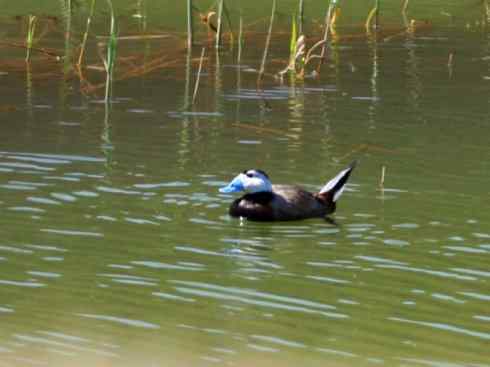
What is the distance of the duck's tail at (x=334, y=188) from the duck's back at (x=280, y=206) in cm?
5

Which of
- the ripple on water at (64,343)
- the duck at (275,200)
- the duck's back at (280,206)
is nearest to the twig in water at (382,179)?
the duck at (275,200)

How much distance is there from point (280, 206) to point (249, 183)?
Result: 0.99ft

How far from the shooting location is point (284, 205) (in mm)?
11461

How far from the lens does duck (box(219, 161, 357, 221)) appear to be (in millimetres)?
11461

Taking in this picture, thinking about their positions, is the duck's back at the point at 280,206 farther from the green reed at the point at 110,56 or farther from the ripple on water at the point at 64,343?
the ripple on water at the point at 64,343

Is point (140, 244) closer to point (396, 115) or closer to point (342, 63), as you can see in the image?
point (396, 115)

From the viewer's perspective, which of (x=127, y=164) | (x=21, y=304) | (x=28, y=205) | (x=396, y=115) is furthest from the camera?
(x=396, y=115)

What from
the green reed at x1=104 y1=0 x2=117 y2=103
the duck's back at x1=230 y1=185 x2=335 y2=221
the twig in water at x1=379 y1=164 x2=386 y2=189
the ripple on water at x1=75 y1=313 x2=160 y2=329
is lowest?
the ripple on water at x1=75 y1=313 x2=160 y2=329

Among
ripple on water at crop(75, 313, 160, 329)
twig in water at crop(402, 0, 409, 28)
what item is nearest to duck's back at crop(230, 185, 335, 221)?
ripple on water at crop(75, 313, 160, 329)

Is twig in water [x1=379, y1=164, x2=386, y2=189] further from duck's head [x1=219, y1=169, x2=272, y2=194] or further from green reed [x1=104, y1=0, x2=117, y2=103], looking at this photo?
green reed [x1=104, y1=0, x2=117, y2=103]

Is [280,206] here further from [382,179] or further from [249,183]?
[382,179]

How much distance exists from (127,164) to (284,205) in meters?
1.99

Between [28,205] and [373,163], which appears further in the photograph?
[373,163]

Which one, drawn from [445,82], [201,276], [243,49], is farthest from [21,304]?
[243,49]
